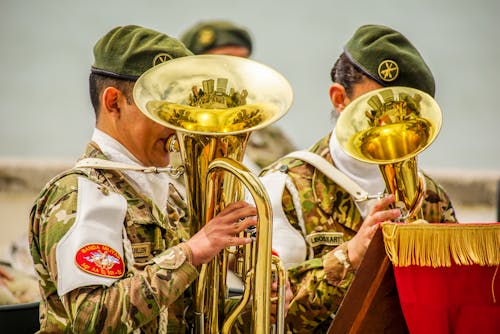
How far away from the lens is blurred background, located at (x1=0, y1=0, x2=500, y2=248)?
564 centimetres

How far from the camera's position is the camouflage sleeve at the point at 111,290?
189cm

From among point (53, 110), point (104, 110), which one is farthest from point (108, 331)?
point (53, 110)

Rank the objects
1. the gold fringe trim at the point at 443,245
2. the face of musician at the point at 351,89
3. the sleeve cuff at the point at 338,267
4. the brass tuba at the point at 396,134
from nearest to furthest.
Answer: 1. the gold fringe trim at the point at 443,245
2. the brass tuba at the point at 396,134
3. the sleeve cuff at the point at 338,267
4. the face of musician at the point at 351,89

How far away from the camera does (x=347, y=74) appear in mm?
2703

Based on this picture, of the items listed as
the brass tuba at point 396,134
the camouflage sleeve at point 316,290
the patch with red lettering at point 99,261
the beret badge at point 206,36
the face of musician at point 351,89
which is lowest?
the camouflage sleeve at point 316,290

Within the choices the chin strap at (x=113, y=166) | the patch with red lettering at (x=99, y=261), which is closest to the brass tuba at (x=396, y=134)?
the chin strap at (x=113, y=166)

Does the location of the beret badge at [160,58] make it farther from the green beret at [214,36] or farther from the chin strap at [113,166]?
the green beret at [214,36]

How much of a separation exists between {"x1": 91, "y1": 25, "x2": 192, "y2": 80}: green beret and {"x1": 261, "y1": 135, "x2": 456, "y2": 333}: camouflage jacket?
2.00 feet

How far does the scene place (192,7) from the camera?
18.7ft

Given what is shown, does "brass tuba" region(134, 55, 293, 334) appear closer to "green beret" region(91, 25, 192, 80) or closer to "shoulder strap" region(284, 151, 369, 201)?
"green beret" region(91, 25, 192, 80)

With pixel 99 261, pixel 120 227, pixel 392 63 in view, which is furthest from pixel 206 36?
pixel 99 261

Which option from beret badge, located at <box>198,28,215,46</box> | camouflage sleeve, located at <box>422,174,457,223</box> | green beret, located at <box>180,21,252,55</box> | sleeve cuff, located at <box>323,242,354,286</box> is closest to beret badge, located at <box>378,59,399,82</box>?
camouflage sleeve, located at <box>422,174,457,223</box>

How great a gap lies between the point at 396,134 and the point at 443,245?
479mm

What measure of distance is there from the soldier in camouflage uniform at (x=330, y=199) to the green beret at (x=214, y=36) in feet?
5.94
